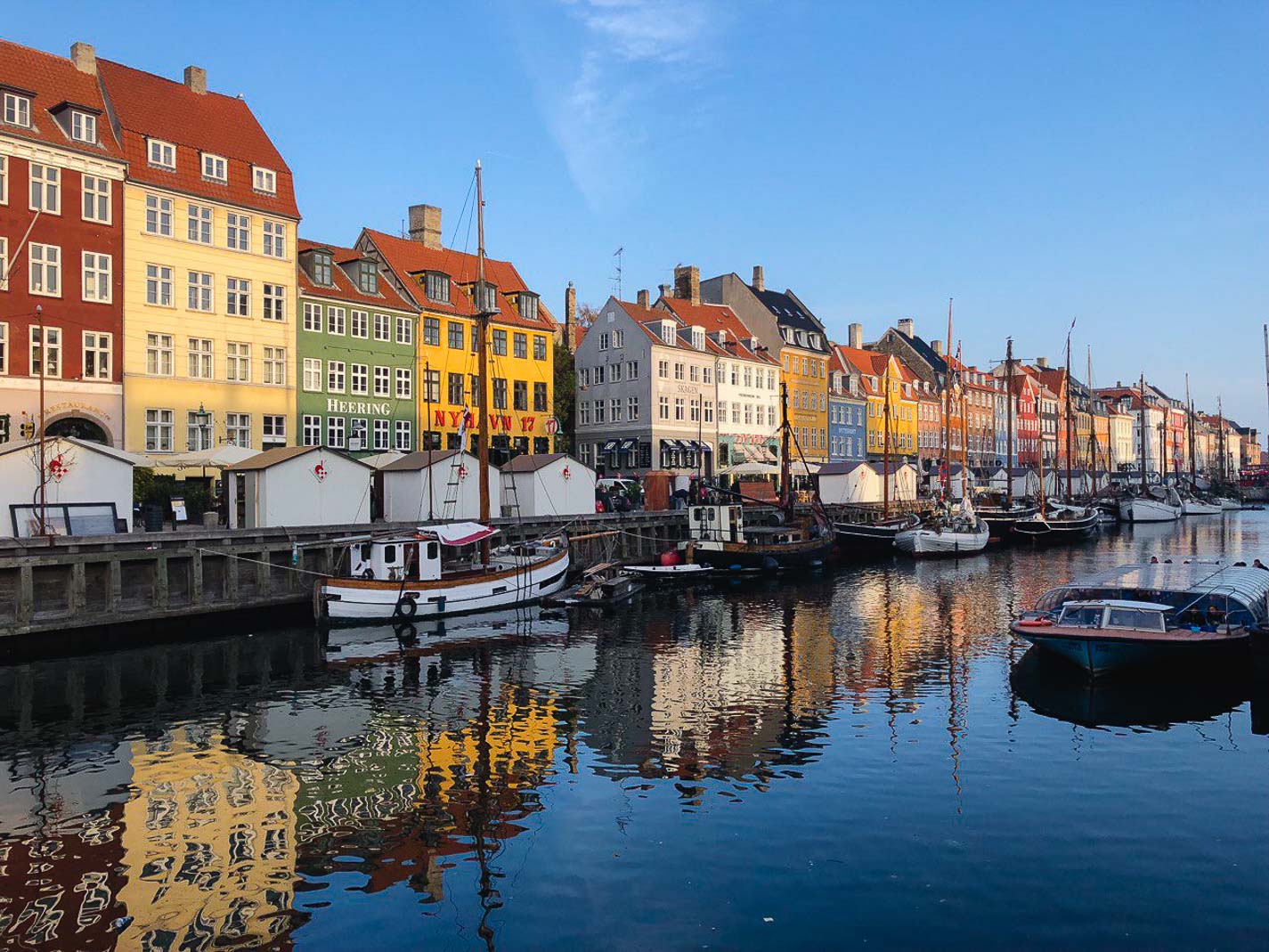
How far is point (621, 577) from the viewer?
42781 millimetres

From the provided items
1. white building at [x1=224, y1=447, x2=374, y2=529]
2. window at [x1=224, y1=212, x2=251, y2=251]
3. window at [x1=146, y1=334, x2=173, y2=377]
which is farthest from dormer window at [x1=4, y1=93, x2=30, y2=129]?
white building at [x1=224, y1=447, x2=374, y2=529]

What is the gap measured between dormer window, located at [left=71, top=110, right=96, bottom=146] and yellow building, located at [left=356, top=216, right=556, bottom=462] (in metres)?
18.9

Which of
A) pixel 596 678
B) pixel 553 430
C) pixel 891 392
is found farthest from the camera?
pixel 891 392

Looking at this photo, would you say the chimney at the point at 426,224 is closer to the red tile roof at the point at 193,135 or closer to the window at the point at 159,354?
the red tile roof at the point at 193,135

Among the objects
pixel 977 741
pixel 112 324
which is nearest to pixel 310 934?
pixel 977 741

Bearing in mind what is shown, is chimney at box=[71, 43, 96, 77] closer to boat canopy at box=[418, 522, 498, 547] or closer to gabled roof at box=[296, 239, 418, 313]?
gabled roof at box=[296, 239, 418, 313]

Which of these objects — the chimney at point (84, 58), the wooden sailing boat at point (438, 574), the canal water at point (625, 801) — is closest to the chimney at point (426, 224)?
the chimney at point (84, 58)

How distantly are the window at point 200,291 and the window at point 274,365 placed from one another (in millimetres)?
3856

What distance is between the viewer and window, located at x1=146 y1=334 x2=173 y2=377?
46844 mm

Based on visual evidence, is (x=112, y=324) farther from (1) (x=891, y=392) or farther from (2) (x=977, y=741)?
(1) (x=891, y=392)

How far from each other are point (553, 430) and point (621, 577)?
25.7 metres

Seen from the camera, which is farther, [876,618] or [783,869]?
[876,618]

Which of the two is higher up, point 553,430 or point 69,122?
point 69,122

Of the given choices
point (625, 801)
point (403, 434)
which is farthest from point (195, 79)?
point (625, 801)
